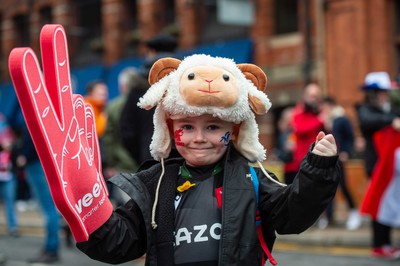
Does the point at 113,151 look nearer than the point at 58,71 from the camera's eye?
No

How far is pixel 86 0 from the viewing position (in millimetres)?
25594

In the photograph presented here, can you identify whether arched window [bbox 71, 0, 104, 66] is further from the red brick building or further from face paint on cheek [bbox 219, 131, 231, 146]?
face paint on cheek [bbox 219, 131, 231, 146]

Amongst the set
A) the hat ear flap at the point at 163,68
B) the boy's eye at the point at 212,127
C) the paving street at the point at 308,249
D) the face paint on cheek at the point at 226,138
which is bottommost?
the paving street at the point at 308,249

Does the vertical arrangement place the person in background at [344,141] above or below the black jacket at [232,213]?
below

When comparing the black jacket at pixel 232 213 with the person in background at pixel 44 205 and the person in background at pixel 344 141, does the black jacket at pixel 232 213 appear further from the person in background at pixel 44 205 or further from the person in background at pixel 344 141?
the person in background at pixel 344 141

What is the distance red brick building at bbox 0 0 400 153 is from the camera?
52.5 ft

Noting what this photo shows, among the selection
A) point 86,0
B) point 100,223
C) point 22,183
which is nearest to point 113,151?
point 100,223

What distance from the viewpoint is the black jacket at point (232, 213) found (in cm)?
270

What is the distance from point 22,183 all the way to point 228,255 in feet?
53.6

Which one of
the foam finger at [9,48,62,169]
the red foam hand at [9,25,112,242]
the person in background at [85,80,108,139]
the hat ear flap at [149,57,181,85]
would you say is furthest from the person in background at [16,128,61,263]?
the foam finger at [9,48,62,169]

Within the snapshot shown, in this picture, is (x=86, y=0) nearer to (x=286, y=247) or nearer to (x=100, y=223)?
(x=286, y=247)

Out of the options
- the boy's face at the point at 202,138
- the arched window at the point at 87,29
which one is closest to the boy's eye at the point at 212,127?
the boy's face at the point at 202,138

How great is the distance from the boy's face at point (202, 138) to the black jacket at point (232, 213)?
0.06 m

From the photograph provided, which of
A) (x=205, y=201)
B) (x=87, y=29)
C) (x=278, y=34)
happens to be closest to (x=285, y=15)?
(x=278, y=34)
